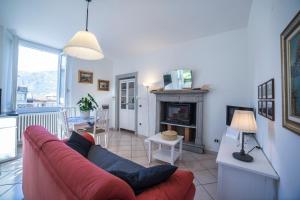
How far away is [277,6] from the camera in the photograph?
120 centimetres

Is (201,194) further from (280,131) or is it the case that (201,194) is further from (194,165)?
(280,131)

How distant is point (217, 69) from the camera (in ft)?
10.3

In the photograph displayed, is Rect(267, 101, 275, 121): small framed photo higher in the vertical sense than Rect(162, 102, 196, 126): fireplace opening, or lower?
higher

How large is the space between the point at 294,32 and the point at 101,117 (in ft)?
10.6

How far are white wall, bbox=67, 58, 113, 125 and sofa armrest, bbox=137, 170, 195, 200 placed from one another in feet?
13.9

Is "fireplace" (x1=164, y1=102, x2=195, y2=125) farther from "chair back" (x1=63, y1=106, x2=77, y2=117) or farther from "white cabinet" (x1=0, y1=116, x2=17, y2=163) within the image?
"white cabinet" (x1=0, y1=116, x2=17, y2=163)

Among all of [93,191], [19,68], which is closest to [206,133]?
[93,191]

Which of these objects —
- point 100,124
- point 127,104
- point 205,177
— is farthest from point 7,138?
point 205,177

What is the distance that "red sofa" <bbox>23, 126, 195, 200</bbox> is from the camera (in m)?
0.59

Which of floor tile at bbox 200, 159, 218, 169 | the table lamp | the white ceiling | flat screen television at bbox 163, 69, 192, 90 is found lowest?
floor tile at bbox 200, 159, 218, 169

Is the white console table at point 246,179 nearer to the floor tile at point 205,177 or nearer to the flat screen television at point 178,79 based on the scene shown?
the floor tile at point 205,177

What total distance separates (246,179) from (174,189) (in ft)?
2.92

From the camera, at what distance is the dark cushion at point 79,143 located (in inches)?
66.9

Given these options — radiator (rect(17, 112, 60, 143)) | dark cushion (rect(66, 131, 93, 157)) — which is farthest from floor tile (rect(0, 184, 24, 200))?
radiator (rect(17, 112, 60, 143))
